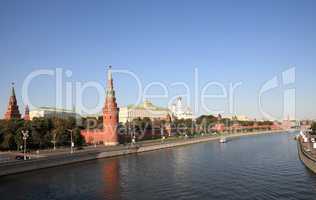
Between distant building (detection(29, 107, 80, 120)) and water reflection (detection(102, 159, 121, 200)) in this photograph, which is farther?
distant building (detection(29, 107, 80, 120))

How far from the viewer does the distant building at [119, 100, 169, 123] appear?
141 meters

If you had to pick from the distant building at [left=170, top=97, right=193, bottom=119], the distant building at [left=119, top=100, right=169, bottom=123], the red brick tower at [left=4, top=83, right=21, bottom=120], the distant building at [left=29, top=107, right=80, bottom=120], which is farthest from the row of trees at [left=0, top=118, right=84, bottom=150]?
the distant building at [left=170, top=97, right=193, bottom=119]

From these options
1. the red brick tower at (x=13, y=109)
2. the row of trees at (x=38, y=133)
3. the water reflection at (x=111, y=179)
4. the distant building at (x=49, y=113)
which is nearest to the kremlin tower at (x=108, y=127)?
the row of trees at (x=38, y=133)

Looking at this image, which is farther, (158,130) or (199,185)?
(158,130)

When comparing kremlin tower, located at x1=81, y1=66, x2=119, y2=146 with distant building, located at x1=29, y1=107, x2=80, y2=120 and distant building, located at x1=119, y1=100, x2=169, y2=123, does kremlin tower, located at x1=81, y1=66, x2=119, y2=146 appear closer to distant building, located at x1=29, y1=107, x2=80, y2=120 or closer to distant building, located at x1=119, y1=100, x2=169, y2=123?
distant building, located at x1=29, y1=107, x2=80, y2=120

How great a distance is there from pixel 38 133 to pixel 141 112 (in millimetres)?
97825

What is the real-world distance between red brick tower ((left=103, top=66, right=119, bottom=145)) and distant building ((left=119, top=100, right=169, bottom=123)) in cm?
6138

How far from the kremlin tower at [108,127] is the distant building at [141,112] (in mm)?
61449

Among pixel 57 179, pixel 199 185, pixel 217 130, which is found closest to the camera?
pixel 199 185

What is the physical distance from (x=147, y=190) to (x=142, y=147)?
108ft

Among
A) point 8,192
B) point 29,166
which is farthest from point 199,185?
point 29,166

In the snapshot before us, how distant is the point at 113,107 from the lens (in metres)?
66.8

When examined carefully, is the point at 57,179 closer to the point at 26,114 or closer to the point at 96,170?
the point at 96,170

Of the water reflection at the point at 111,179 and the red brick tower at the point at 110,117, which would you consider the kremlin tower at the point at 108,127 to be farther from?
Result: the water reflection at the point at 111,179
